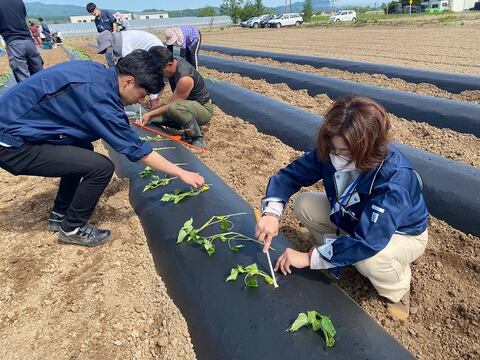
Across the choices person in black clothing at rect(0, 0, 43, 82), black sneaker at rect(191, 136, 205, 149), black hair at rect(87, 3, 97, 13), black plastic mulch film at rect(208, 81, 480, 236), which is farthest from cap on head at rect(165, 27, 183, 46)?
black hair at rect(87, 3, 97, 13)

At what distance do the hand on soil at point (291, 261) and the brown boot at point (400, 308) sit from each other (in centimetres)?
60

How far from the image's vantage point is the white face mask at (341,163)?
203 cm

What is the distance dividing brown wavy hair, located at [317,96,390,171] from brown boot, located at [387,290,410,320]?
2.85 ft

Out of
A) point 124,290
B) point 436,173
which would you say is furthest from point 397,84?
point 124,290

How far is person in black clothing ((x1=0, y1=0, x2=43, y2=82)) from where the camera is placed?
655 cm

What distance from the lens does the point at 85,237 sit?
312 centimetres

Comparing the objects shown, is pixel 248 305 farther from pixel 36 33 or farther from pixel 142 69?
pixel 36 33

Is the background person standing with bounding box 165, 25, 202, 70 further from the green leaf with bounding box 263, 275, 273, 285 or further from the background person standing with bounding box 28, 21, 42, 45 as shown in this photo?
the background person standing with bounding box 28, 21, 42, 45

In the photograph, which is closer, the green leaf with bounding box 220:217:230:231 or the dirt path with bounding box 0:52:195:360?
the dirt path with bounding box 0:52:195:360

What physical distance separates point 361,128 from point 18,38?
697cm

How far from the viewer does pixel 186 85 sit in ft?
15.7

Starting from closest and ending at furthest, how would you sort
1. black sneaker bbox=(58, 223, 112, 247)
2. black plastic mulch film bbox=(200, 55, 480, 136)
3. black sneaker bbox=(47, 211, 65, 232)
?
black sneaker bbox=(58, 223, 112, 247)
black sneaker bbox=(47, 211, 65, 232)
black plastic mulch film bbox=(200, 55, 480, 136)

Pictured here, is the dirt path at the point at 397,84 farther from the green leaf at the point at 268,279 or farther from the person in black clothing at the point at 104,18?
the green leaf at the point at 268,279

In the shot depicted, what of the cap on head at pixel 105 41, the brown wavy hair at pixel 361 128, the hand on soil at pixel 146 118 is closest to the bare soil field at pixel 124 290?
the brown wavy hair at pixel 361 128
